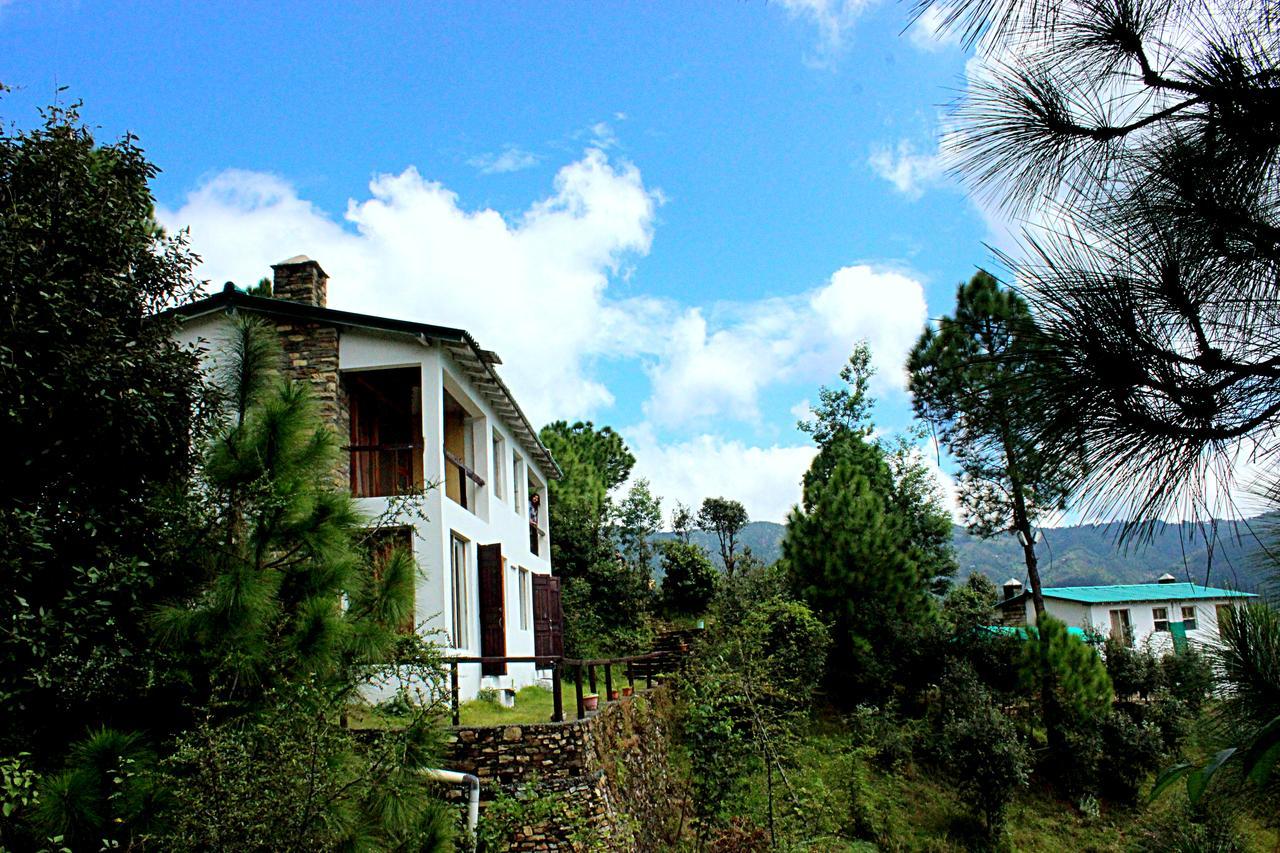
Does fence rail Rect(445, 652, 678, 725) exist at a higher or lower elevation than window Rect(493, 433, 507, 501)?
lower

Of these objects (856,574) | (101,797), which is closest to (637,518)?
(856,574)

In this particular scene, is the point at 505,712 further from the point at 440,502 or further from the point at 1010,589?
the point at 1010,589

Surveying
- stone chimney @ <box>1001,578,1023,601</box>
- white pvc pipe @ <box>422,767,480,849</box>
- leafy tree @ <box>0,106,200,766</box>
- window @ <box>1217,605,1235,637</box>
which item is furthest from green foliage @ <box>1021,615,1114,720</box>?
leafy tree @ <box>0,106,200,766</box>

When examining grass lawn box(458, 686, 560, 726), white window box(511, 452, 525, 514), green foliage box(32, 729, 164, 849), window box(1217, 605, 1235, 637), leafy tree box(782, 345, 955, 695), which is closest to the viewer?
window box(1217, 605, 1235, 637)

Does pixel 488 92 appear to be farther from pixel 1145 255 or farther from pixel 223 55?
pixel 1145 255

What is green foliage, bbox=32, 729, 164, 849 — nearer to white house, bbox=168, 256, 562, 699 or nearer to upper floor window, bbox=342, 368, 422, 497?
white house, bbox=168, 256, 562, 699

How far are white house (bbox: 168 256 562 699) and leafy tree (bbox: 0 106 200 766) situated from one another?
432 centimetres

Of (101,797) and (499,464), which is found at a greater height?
(499,464)

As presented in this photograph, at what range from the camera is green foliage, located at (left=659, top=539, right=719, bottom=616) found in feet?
87.6

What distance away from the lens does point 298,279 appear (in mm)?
15023

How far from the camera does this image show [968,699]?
18938 millimetres

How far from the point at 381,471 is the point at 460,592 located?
2254 mm

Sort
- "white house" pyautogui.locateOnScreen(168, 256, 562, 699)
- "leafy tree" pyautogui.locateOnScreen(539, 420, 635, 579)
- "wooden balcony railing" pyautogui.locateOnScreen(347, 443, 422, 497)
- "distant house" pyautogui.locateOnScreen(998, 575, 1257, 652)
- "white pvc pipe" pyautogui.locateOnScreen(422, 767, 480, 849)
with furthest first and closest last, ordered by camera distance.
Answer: "distant house" pyautogui.locateOnScreen(998, 575, 1257, 652) → "leafy tree" pyautogui.locateOnScreen(539, 420, 635, 579) → "wooden balcony railing" pyautogui.locateOnScreen(347, 443, 422, 497) → "white house" pyautogui.locateOnScreen(168, 256, 562, 699) → "white pvc pipe" pyautogui.locateOnScreen(422, 767, 480, 849)

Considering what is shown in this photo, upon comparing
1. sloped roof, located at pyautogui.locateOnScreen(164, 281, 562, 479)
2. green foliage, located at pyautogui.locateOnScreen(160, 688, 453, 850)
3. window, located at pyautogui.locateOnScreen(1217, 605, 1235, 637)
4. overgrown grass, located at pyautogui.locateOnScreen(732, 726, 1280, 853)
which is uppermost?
sloped roof, located at pyautogui.locateOnScreen(164, 281, 562, 479)
